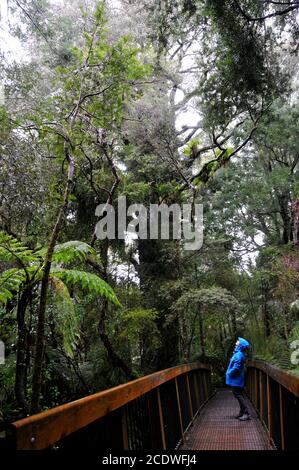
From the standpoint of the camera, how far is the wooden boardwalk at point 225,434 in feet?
13.5

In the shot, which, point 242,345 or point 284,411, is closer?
point 284,411

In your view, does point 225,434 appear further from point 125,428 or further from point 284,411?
point 125,428

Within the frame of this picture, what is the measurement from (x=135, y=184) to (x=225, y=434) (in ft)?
22.9

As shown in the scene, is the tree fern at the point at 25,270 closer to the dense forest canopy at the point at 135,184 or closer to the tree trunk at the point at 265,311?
the dense forest canopy at the point at 135,184

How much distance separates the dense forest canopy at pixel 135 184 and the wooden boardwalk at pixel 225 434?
1709 mm

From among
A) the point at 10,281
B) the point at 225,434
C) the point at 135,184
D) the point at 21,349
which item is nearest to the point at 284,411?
the point at 225,434

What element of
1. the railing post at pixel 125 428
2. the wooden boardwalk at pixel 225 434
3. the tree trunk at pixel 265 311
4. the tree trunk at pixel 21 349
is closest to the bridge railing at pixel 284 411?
the wooden boardwalk at pixel 225 434

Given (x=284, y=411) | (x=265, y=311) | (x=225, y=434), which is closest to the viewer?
(x=284, y=411)

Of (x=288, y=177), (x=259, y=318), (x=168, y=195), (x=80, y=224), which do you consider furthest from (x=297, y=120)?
(x=259, y=318)

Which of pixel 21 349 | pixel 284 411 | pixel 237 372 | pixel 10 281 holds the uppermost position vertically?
pixel 10 281

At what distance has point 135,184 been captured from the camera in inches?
401

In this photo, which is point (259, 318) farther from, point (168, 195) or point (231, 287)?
point (168, 195)

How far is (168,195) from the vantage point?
11828mm

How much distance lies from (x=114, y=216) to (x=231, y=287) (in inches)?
234
